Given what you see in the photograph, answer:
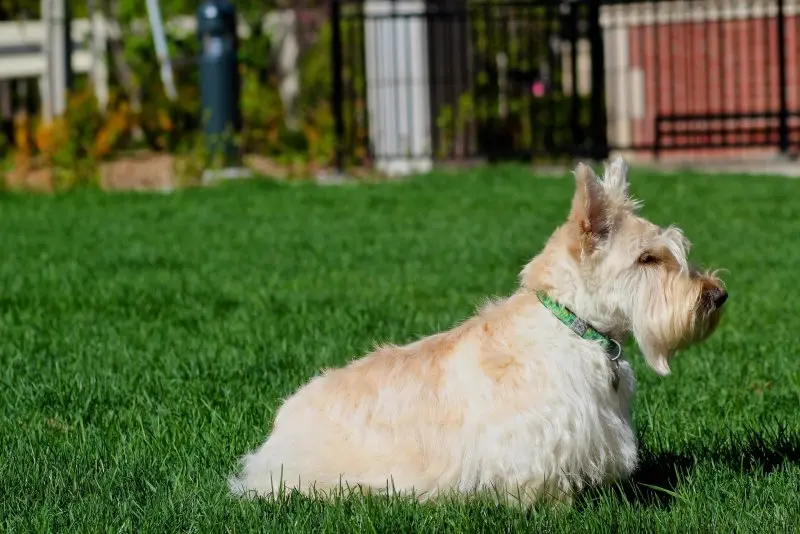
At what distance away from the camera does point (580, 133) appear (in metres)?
18.0

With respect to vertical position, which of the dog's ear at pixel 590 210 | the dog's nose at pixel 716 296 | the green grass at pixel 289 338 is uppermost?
the dog's ear at pixel 590 210

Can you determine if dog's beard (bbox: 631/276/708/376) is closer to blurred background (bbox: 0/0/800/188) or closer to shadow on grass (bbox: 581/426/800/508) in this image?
shadow on grass (bbox: 581/426/800/508)

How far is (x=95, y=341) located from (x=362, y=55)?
10.9 m

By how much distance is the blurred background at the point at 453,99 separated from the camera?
54.1 ft

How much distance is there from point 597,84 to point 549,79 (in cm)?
223

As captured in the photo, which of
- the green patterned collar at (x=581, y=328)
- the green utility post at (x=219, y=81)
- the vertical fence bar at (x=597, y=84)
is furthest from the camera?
the vertical fence bar at (x=597, y=84)

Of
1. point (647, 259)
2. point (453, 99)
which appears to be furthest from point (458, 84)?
point (647, 259)

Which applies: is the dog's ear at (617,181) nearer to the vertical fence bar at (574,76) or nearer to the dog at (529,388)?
the dog at (529,388)

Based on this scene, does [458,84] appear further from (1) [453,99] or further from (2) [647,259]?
(2) [647,259]

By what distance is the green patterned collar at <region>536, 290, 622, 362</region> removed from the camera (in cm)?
446

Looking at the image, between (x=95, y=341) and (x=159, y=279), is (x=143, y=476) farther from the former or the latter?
(x=159, y=279)

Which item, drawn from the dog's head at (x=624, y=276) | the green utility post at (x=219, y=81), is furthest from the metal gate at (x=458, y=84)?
the dog's head at (x=624, y=276)

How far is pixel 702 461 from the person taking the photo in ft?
16.1

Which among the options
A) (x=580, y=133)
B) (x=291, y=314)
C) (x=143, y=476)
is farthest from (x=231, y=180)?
(x=143, y=476)
